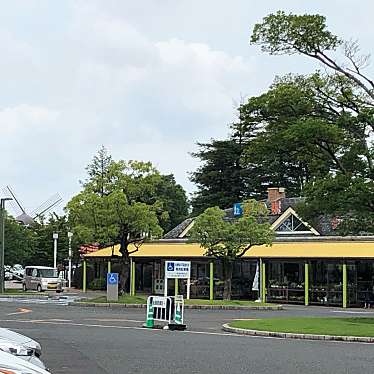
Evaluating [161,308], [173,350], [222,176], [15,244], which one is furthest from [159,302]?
[222,176]

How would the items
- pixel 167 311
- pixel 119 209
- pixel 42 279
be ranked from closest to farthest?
pixel 167 311
pixel 119 209
pixel 42 279

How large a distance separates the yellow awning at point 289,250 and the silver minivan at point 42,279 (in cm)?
342

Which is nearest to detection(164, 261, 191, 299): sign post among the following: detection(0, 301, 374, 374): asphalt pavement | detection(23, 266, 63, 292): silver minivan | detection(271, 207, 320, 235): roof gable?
detection(0, 301, 374, 374): asphalt pavement

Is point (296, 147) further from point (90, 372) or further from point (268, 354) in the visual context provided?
point (90, 372)

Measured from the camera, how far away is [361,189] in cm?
2492

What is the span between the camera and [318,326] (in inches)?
899

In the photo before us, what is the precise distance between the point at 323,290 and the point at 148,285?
15.4 m

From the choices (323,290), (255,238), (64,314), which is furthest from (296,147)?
(323,290)

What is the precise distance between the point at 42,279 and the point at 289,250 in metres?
17.0

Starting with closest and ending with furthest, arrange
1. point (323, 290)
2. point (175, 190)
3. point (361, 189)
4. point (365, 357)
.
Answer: point (365, 357) < point (361, 189) < point (323, 290) < point (175, 190)

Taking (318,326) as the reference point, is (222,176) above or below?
above

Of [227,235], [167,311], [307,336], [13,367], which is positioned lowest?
[307,336]

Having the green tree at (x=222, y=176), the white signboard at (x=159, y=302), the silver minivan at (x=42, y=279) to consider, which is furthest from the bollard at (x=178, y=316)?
the green tree at (x=222, y=176)

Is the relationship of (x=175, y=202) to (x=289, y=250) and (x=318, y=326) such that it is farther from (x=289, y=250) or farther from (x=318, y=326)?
(x=318, y=326)
